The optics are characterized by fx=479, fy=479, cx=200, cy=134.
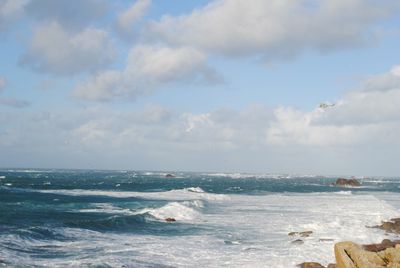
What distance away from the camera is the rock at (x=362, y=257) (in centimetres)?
1538

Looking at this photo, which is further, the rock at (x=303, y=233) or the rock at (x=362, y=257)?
the rock at (x=303, y=233)

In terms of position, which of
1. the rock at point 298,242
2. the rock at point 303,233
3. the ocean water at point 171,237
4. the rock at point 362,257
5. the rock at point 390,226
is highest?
the rock at point 362,257

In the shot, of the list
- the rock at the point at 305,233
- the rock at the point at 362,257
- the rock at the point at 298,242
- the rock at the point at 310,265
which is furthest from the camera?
the rock at the point at 305,233

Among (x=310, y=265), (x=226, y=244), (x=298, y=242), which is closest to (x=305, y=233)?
(x=298, y=242)

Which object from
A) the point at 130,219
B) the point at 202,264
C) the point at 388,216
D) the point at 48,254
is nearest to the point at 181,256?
the point at 202,264

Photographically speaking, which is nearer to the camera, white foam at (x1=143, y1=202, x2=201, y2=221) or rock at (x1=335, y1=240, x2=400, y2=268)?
rock at (x1=335, y1=240, x2=400, y2=268)

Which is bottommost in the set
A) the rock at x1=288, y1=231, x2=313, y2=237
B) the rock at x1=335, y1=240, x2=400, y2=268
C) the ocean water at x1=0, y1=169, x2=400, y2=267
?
the ocean water at x1=0, y1=169, x2=400, y2=267

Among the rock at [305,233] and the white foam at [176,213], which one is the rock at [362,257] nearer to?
the rock at [305,233]

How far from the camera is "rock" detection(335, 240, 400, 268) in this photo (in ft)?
50.4

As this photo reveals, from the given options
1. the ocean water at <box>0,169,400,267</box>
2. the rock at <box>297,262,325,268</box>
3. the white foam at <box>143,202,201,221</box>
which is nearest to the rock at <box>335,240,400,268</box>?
the rock at <box>297,262,325,268</box>

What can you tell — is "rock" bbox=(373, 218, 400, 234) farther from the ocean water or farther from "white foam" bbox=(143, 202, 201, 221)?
"white foam" bbox=(143, 202, 201, 221)

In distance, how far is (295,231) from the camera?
35812 millimetres

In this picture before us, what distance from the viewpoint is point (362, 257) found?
15773 mm

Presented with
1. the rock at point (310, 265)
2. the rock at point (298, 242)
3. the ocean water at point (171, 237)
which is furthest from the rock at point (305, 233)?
the rock at point (310, 265)
